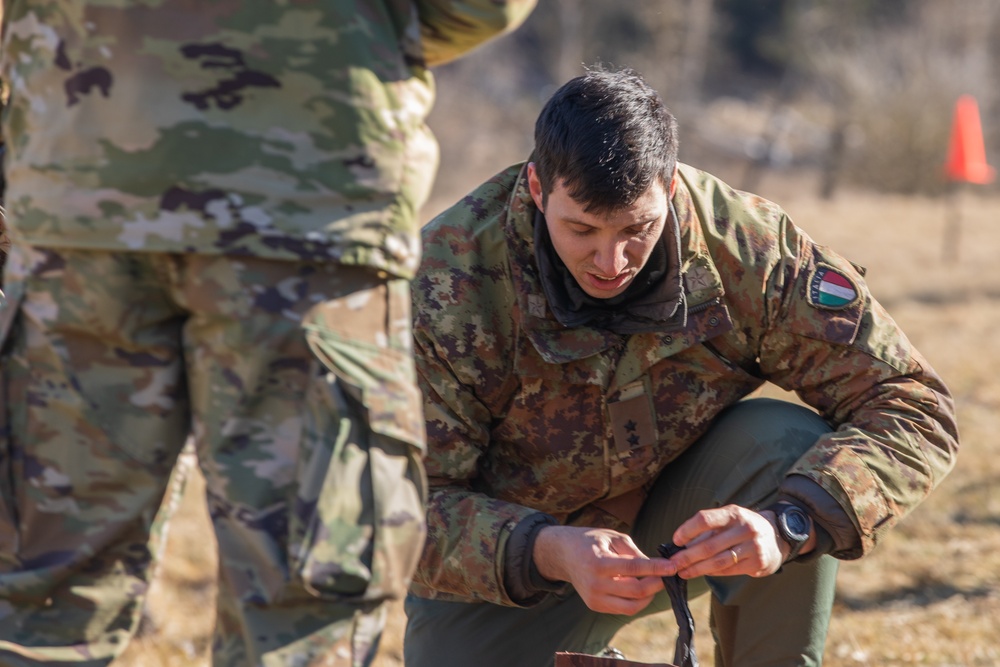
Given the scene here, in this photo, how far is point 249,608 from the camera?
5.90 ft

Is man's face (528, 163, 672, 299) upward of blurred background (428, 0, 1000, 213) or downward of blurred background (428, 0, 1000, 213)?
upward

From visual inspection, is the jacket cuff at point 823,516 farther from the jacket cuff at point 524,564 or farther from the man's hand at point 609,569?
the jacket cuff at point 524,564

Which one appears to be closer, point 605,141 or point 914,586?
point 605,141

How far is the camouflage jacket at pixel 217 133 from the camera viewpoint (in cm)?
177

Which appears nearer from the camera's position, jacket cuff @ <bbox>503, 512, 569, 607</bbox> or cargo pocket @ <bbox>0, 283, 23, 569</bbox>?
cargo pocket @ <bbox>0, 283, 23, 569</bbox>

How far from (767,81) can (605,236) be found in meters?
41.5

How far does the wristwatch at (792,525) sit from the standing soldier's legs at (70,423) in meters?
1.17

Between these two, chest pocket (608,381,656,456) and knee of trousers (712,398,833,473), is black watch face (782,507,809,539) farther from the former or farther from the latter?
chest pocket (608,381,656,456)

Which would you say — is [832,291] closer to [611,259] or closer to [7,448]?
[611,259]

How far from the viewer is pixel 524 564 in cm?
248

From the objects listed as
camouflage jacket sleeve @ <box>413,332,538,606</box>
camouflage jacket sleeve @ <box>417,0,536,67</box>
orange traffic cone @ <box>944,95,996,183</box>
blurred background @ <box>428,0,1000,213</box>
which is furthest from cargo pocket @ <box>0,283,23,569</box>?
blurred background @ <box>428,0,1000,213</box>

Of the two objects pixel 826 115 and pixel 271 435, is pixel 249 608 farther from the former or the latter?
pixel 826 115

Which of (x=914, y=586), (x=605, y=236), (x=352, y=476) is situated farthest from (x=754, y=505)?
(x=914, y=586)

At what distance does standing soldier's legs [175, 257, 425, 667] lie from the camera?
5.81ft
